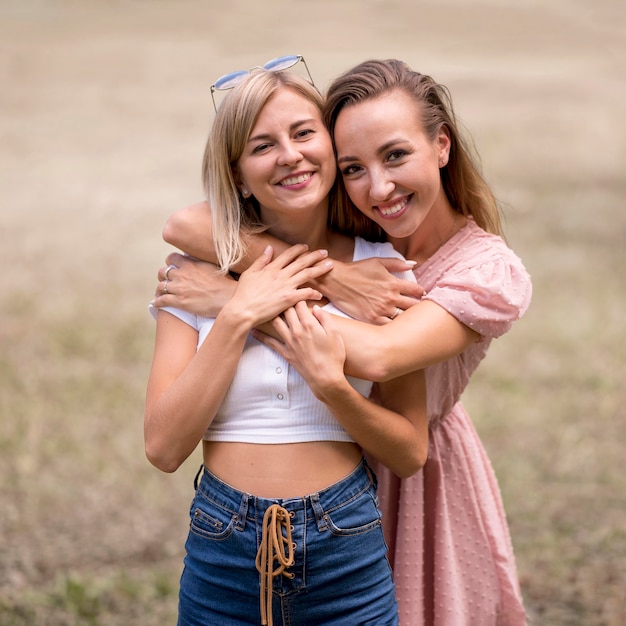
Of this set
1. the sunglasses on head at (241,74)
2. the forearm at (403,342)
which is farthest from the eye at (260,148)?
the forearm at (403,342)

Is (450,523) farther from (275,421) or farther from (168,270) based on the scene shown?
(168,270)

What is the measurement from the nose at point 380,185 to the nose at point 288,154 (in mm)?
148

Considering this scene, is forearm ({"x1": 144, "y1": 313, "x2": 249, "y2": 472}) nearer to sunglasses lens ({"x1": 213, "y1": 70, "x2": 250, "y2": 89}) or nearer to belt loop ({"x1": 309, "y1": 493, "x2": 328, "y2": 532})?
belt loop ({"x1": 309, "y1": 493, "x2": 328, "y2": 532})

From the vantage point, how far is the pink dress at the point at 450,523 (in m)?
2.02

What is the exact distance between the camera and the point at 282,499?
1709 mm

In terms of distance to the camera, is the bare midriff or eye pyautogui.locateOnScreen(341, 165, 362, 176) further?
eye pyautogui.locateOnScreen(341, 165, 362, 176)

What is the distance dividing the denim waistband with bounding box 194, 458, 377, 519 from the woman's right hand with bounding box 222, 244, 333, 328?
0.31 metres

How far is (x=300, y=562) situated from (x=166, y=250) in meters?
5.47

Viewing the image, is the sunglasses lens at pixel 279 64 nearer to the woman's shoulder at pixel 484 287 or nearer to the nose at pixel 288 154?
the nose at pixel 288 154

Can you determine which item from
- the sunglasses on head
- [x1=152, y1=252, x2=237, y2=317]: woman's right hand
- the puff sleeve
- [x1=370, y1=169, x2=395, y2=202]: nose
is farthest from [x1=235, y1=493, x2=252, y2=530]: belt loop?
the sunglasses on head

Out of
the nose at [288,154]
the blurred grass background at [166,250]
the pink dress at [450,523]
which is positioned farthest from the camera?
the blurred grass background at [166,250]

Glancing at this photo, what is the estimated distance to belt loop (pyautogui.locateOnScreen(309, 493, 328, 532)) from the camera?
1700 mm

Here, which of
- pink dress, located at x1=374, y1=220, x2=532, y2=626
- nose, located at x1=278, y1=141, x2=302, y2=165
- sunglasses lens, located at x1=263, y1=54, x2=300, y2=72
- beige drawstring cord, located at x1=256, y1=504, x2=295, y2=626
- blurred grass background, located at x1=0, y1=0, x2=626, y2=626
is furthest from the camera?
blurred grass background, located at x1=0, y1=0, x2=626, y2=626

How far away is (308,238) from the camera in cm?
196
